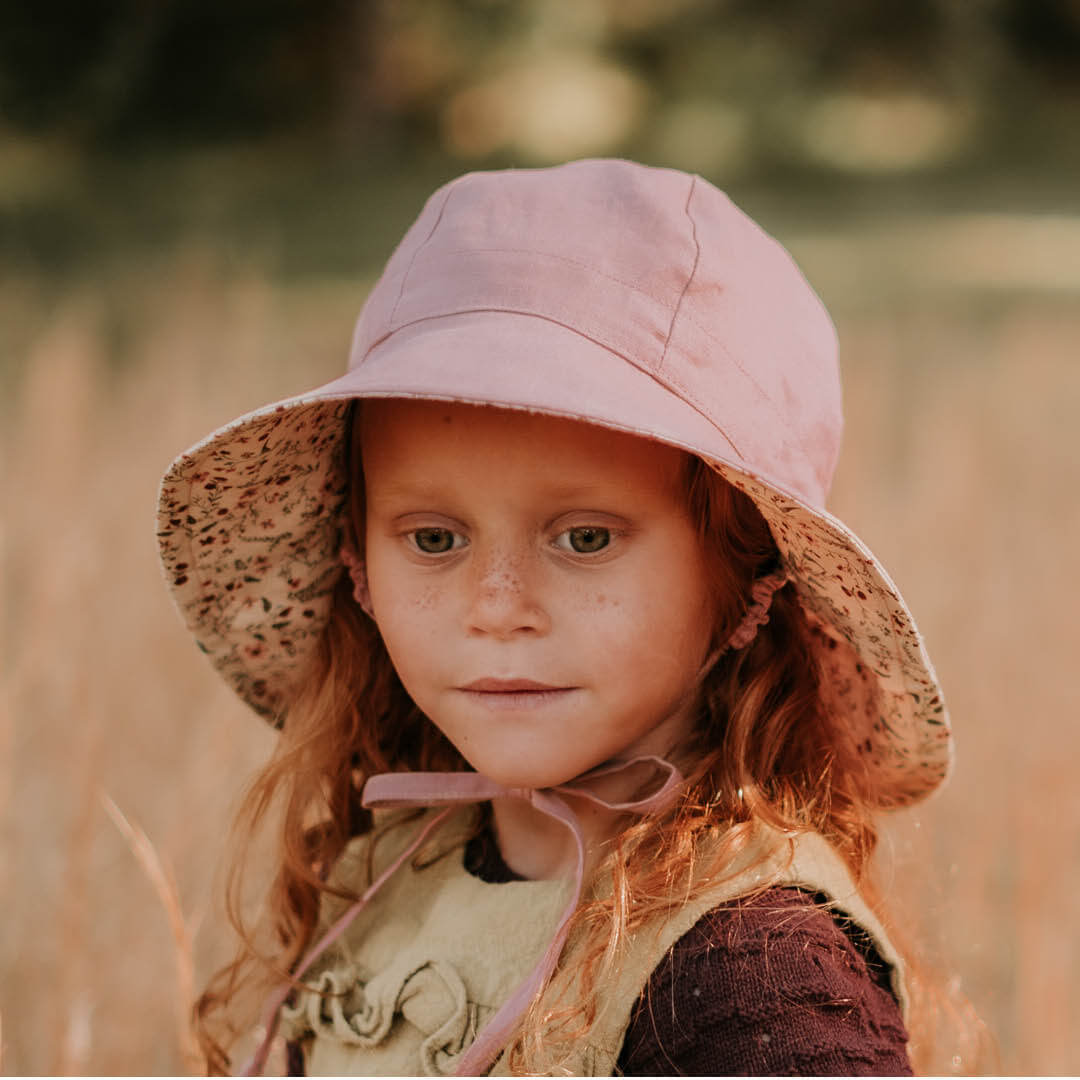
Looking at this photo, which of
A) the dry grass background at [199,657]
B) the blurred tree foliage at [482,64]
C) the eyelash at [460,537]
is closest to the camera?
the eyelash at [460,537]

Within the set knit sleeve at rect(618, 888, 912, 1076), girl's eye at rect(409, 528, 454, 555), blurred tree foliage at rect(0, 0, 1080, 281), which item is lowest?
knit sleeve at rect(618, 888, 912, 1076)

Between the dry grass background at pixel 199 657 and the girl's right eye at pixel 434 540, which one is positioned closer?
the girl's right eye at pixel 434 540

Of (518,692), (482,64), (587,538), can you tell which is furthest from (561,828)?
(482,64)

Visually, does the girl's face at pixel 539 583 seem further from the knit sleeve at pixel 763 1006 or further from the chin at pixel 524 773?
the knit sleeve at pixel 763 1006

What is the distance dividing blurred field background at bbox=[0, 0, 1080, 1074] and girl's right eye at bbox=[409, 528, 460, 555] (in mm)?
537

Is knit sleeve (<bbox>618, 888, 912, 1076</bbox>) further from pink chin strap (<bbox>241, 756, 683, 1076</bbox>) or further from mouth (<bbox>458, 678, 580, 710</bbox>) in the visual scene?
Result: mouth (<bbox>458, 678, 580, 710</bbox>)

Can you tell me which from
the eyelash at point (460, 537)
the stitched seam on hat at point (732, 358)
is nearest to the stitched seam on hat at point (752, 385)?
the stitched seam on hat at point (732, 358)

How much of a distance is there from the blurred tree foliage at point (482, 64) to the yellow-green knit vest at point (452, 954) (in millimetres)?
8330

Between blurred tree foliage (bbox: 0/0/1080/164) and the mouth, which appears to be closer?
the mouth

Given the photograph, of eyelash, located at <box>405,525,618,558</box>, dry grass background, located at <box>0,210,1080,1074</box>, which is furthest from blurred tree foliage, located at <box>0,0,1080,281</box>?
eyelash, located at <box>405,525,618,558</box>

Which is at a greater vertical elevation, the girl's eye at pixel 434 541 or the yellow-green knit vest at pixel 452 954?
the girl's eye at pixel 434 541

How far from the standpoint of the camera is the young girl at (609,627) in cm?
117

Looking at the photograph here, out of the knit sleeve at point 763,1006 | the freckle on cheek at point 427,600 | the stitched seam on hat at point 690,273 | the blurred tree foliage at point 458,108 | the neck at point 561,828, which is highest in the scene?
the blurred tree foliage at point 458,108

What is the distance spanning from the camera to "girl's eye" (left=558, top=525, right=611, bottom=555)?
121 cm
